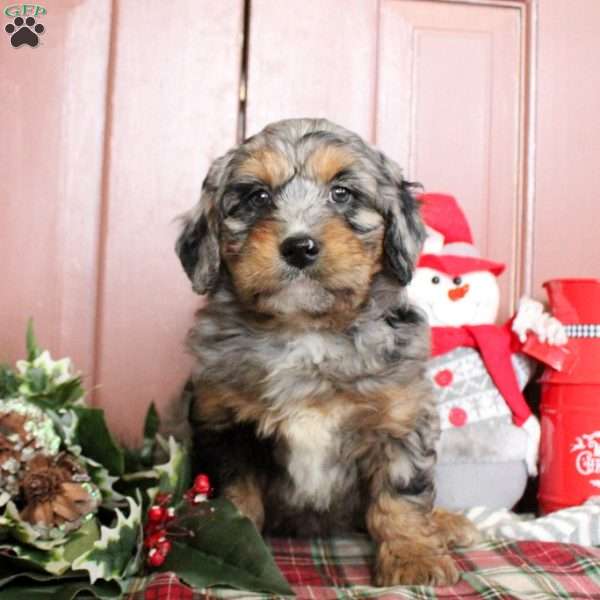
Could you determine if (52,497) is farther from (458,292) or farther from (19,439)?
(458,292)

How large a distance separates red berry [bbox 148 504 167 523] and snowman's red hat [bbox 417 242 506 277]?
4.08 feet

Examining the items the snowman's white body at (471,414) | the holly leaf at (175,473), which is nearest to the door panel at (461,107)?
the snowman's white body at (471,414)

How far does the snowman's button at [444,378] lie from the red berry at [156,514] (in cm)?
116

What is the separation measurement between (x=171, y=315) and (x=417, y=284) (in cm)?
92

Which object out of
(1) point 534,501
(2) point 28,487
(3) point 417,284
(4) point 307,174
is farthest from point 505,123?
(2) point 28,487

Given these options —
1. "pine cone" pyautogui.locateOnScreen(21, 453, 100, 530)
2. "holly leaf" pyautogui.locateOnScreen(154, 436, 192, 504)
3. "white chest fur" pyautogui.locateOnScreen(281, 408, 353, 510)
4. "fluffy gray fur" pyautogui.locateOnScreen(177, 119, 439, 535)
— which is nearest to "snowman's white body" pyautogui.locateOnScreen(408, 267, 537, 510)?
"fluffy gray fur" pyautogui.locateOnScreen(177, 119, 439, 535)

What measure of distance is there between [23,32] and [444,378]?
6.47 ft

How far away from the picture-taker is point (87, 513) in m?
1.64

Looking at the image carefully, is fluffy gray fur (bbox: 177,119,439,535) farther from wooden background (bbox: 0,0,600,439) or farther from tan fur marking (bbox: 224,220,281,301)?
wooden background (bbox: 0,0,600,439)

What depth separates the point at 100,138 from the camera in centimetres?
284

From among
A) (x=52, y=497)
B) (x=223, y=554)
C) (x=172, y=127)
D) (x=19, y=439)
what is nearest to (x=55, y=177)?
(x=172, y=127)

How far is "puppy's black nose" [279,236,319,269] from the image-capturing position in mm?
1875

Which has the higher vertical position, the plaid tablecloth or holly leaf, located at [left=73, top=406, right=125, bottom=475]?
holly leaf, located at [left=73, top=406, right=125, bottom=475]

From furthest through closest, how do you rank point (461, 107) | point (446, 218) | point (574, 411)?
1. point (461, 107)
2. point (446, 218)
3. point (574, 411)
